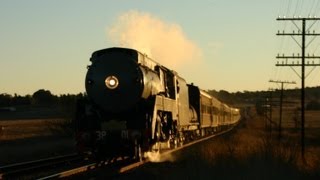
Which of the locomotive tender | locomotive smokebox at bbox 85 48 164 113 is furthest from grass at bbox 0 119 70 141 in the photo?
locomotive smokebox at bbox 85 48 164 113

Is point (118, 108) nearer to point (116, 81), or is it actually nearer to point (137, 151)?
point (116, 81)

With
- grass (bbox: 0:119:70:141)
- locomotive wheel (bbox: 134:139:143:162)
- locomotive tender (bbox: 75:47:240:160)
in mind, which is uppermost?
locomotive tender (bbox: 75:47:240:160)

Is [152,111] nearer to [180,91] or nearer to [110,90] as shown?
[110,90]

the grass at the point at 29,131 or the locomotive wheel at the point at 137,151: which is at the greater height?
the locomotive wheel at the point at 137,151

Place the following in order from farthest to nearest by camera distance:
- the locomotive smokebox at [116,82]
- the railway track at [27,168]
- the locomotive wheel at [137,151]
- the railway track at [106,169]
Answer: the locomotive smokebox at [116,82] < the locomotive wheel at [137,151] < the railway track at [27,168] < the railway track at [106,169]

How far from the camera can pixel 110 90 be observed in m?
25.2

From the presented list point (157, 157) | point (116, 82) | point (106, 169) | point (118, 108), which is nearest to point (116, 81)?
point (116, 82)

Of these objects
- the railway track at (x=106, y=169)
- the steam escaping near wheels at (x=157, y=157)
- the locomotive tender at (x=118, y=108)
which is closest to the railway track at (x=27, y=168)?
the railway track at (x=106, y=169)

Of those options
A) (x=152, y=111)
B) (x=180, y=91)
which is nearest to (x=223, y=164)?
(x=152, y=111)

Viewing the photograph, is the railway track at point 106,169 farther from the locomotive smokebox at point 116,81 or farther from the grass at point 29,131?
the grass at point 29,131

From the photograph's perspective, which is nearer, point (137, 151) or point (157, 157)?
point (137, 151)

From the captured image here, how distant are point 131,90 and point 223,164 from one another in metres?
6.29

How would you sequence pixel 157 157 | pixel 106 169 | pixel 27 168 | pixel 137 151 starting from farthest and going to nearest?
pixel 157 157 → pixel 137 151 → pixel 27 168 → pixel 106 169

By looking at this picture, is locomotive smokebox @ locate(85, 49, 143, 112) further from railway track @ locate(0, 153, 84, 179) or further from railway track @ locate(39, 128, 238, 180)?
railway track @ locate(0, 153, 84, 179)
